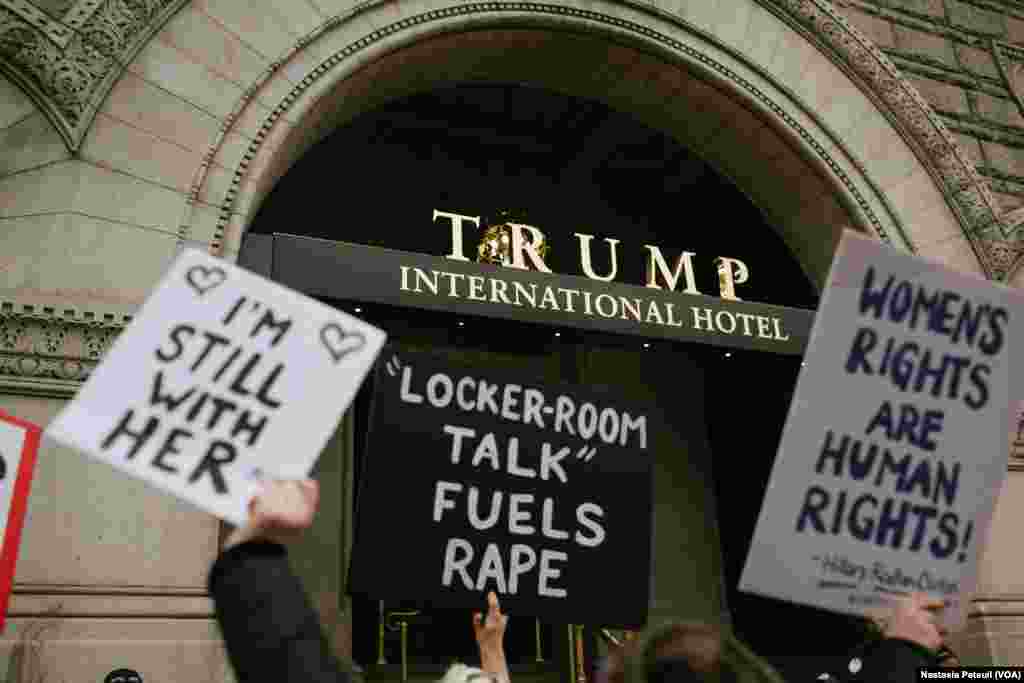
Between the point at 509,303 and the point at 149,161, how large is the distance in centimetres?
264

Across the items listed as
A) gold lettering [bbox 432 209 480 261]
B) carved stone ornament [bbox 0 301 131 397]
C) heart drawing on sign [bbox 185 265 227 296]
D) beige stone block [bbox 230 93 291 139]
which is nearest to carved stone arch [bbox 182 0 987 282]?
beige stone block [bbox 230 93 291 139]

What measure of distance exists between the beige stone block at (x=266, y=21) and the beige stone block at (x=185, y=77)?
0.40 m

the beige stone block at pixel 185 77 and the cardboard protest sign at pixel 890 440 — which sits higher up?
the beige stone block at pixel 185 77

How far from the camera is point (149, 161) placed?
5840mm

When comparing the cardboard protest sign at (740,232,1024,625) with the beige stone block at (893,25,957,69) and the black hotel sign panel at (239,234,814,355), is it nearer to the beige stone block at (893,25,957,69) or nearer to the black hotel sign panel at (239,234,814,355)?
the black hotel sign panel at (239,234,814,355)

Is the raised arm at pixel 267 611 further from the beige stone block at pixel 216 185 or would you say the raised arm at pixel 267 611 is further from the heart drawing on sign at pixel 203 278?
the beige stone block at pixel 216 185

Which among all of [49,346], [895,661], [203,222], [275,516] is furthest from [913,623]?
[203,222]

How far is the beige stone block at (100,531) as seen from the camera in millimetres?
4844

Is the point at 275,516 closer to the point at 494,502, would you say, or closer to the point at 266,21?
the point at 494,502

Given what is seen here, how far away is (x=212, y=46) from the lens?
20.9ft

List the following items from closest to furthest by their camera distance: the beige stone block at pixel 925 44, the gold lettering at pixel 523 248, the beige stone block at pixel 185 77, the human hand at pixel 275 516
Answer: the human hand at pixel 275 516 < the beige stone block at pixel 185 77 < the gold lettering at pixel 523 248 < the beige stone block at pixel 925 44

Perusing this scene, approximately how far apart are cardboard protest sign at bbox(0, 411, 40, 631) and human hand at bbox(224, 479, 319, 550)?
2340mm

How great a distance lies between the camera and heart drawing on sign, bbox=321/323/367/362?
2688mm

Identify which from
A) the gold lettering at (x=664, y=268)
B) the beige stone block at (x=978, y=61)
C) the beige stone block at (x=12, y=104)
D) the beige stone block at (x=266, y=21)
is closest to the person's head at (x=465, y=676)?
the beige stone block at (x=12, y=104)
